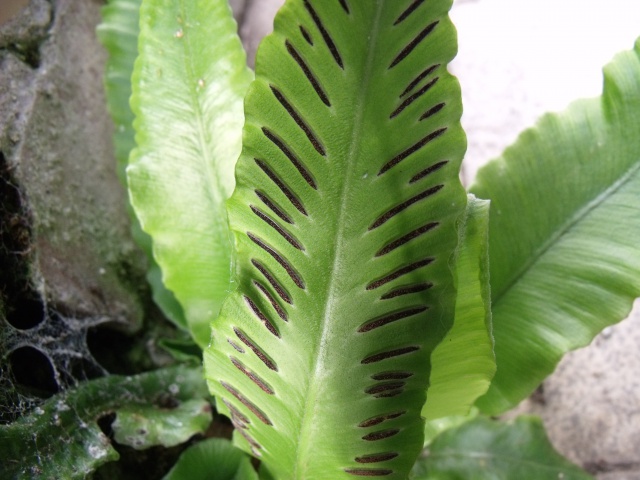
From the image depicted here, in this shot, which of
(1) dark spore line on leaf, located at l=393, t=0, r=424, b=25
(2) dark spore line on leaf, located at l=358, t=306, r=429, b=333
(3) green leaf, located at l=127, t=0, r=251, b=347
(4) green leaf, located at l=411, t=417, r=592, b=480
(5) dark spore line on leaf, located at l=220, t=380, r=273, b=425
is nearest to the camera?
(1) dark spore line on leaf, located at l=393, t=0, r=424, b=25

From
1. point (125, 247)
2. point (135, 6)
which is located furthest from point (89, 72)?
point (125, 247)

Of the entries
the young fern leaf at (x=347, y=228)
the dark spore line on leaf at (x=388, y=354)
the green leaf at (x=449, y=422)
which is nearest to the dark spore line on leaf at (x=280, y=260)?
the young fern leaf at (x=347, y=228)

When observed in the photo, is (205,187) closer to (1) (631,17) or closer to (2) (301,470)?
(2) (301,470)

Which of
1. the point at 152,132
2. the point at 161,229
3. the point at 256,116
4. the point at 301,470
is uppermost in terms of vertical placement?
the point at 256,116

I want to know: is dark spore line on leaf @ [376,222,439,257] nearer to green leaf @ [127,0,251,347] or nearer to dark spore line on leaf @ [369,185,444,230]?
dark spore line on leaf @ [369,185,444,230]

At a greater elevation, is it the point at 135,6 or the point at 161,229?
the point at 135,6

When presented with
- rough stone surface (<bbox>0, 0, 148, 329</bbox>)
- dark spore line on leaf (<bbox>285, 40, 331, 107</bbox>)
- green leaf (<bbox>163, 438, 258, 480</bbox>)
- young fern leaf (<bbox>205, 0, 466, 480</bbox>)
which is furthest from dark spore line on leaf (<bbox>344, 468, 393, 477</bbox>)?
rough stone surface (<bbox>0, 0, 148, 329</bbox>)

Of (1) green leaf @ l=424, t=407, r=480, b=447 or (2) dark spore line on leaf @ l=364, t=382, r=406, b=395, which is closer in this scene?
(2) dark spore line on leaf @ l=364, t=382, r=406, b=395

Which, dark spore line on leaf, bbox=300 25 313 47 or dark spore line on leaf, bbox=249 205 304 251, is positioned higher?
dark spore line on leaf, bbox=300 25 313 47
